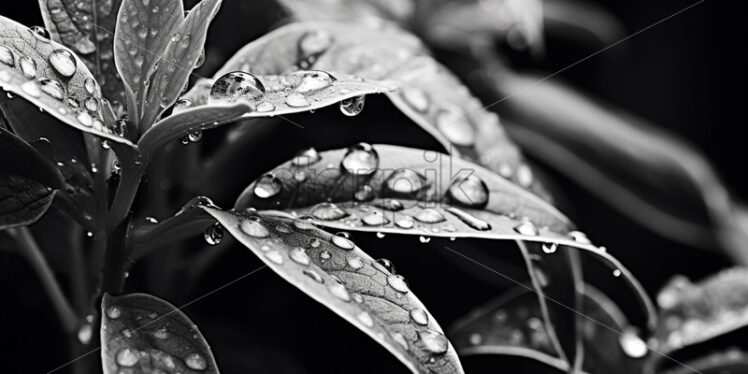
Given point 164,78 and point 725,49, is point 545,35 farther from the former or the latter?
point 164,78

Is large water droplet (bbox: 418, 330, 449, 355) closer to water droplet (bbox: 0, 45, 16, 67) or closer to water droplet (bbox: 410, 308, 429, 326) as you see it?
water droplet (bbox: 410, 308, 429, 326)

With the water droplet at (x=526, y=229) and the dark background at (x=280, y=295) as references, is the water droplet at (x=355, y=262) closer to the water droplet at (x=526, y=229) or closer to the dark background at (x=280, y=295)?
the water droplet at (x=526, y=229)

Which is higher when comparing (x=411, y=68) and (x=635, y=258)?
(x=635, y=258)

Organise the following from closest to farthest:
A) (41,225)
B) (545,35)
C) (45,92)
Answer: (45,92) < (41,225) < (545,35)

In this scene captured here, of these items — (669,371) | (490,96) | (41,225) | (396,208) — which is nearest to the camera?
(396,208)

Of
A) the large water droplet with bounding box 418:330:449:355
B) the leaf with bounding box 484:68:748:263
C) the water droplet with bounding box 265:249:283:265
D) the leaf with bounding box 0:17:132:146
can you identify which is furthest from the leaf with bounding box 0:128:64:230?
the leaf with bounding box 484:68:748:263

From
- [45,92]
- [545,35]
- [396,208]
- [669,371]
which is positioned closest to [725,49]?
[545,35]
